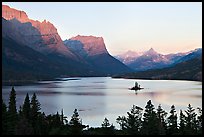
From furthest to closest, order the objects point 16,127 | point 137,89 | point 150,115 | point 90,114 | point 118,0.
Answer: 1. point 137,89
2. point 90,114
3. point 150,115
4. point 16,127
5. point 118,0

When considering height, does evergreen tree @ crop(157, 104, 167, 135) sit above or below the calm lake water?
below

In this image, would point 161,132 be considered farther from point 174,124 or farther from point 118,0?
point 118,0

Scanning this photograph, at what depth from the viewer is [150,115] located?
1559 inches

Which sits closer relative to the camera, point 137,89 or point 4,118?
point 4,118

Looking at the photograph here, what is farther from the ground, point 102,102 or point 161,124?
point 102,102

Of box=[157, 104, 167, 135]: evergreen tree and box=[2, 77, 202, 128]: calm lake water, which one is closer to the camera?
box=[157, 104, 167, 135]: evergreen tree

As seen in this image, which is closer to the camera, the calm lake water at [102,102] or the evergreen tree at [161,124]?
the evergreen tree at [161,124]

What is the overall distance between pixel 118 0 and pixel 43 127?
33.8 metres

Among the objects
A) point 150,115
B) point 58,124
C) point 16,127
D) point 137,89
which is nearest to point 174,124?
point 150,115

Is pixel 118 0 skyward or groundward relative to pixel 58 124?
skyward

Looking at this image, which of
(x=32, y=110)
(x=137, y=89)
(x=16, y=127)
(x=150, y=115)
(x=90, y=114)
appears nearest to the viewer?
(x=16, y=127)

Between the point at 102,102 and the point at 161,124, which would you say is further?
the point at 102,102

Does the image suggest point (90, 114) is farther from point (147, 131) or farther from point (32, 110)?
point (147, 131)

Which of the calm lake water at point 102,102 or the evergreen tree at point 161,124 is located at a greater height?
the calm lake water at point 102,102
